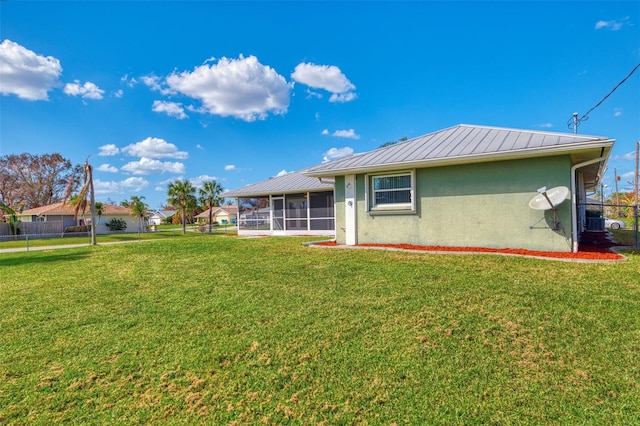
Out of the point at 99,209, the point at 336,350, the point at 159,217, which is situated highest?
the point at 99,209

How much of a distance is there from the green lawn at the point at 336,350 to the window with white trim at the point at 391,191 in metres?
3.89

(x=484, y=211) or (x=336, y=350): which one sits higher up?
(x=484, y=211)

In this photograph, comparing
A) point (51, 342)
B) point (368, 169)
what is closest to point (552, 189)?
point (368, 169)

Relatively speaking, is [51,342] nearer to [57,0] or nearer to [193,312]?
[193,312]

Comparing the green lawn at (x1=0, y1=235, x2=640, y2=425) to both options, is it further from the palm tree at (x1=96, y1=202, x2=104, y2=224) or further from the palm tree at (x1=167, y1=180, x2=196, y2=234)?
the palm tree at (x1=96, y1=202, x2=104, y2=224)

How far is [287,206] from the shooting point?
62.8ft

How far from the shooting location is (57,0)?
32.8 ft

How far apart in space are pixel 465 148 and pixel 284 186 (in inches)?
478

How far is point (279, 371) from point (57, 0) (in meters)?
13.8

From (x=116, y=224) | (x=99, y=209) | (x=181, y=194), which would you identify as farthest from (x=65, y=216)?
(x=181, y=194)

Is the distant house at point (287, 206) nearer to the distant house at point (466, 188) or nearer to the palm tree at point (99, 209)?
the distant house at point (466, 188)

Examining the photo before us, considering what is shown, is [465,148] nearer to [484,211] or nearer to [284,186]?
[484,211]

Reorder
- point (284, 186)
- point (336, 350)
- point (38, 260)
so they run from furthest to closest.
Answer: point (284, 186) < point (38, 260) < point (336, 350)

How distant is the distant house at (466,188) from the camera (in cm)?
758
